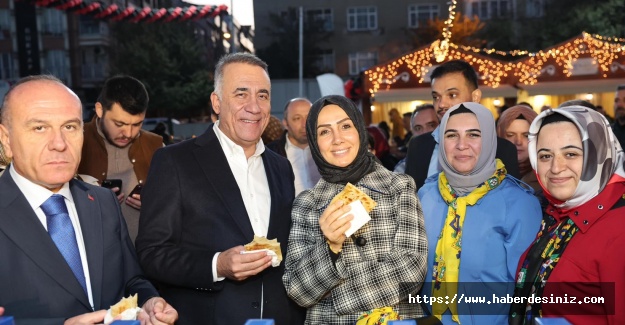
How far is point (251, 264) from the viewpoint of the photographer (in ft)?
8.54

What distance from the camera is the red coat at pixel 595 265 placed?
2.33 metres

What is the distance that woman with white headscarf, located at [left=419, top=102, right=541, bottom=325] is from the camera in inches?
115

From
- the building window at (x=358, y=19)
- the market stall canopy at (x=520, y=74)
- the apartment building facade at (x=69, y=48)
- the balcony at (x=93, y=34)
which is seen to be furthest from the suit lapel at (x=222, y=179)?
the balcony at (x=93, y=34)

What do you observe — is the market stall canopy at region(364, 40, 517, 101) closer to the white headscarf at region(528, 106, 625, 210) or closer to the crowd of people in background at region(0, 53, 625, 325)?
the crowd of people in background at region(0, 53, 625, 325)

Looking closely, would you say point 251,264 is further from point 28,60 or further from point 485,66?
point 28,60

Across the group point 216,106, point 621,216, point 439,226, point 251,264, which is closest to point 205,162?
point 216,106

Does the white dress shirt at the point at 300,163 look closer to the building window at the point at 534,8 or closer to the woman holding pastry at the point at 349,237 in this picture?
the woman holding pastry at the point at 349,237

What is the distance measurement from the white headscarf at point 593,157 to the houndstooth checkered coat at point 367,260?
2.32 feet

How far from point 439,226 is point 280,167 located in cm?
94

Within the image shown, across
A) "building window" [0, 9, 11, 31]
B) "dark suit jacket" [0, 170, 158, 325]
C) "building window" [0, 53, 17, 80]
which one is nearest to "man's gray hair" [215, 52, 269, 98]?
"dark suit jacket" [0, 170, 158, 325]

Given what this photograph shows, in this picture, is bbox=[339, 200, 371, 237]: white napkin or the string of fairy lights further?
the string of fairy lights

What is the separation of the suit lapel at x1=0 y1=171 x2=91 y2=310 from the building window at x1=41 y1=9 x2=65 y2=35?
129ft

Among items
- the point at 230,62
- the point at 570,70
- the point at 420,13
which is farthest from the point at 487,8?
the point at 230,62

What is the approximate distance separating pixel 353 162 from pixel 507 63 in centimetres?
1502
